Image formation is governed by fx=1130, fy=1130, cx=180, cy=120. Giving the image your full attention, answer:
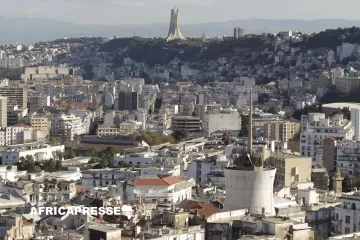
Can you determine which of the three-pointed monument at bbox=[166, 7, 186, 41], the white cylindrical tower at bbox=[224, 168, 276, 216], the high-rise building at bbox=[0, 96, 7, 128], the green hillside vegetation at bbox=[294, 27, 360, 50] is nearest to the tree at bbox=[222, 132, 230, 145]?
the high-rise building at bbox=[0, 96, 7, 128]

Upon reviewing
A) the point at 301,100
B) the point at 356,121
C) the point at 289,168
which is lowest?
the point at 289,168

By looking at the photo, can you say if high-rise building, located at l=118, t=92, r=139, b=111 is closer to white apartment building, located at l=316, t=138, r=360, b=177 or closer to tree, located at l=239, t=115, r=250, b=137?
tree, located at l=239, t=115, r=250, b=137

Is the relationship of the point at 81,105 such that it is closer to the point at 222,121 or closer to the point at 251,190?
the point at 222,121

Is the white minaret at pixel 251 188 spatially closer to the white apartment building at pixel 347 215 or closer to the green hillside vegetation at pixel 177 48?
the white apartment building at pixel 347 215

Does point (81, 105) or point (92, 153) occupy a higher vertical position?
point (81, 105)

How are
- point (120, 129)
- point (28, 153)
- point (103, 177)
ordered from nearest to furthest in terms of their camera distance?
point (103, 177) < point (28, 153) < point (120, 129)

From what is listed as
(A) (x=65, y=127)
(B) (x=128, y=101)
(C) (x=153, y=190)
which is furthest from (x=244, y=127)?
(C) (x=153, y=190)
